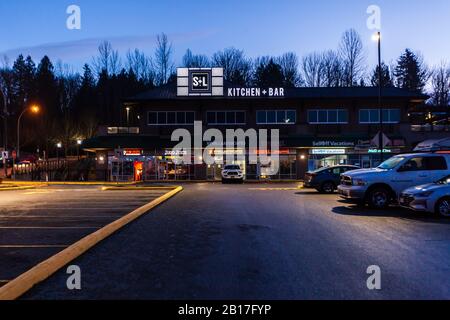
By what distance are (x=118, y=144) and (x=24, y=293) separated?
39.2 m

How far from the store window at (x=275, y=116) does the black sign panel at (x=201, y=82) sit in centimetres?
565

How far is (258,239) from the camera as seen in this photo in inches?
394

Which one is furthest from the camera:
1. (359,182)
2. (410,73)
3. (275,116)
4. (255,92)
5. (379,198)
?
(410,73)

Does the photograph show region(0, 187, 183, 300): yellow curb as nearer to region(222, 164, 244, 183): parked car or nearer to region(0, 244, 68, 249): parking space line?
region(0, 244, 68, 249): parking space line

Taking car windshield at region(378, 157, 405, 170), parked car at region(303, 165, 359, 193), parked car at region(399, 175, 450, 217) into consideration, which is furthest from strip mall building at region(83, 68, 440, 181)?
parked car at region(399, 175, 450, 217)

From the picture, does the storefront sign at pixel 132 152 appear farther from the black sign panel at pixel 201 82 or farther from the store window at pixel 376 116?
the store window at pixel 376 116

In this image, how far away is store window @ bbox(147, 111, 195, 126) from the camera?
153 ft

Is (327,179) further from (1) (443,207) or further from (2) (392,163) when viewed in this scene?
(1) (443,207)

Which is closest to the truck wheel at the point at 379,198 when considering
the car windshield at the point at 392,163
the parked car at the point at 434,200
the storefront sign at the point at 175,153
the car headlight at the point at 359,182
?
the car headlight at the point at 359,182

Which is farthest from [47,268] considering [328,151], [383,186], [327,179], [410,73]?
[410,73]

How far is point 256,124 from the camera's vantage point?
46.1 m

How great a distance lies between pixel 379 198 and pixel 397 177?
2.99 feet
